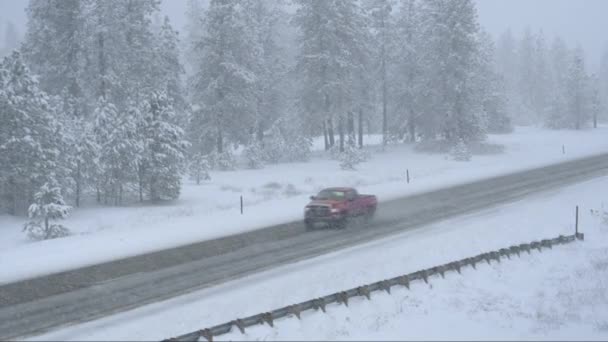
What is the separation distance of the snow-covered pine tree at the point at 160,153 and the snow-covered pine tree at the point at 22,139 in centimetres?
438

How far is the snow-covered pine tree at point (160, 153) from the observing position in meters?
30.5

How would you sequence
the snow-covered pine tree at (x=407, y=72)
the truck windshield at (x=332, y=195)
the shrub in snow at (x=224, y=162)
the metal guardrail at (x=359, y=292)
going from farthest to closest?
the snow-covered pine tree at (x=407, y=72) < the shrub in snow at (x=224, y=162) < the truck windshield at (x=332, y=195) < the metal guardrail at (x=359, y=292)

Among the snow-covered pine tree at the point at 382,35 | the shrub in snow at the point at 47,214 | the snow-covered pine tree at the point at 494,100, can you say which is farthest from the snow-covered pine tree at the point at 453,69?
the shrub in snow at the point at 47,214

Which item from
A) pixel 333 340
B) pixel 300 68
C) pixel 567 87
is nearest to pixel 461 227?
pixel 333 340

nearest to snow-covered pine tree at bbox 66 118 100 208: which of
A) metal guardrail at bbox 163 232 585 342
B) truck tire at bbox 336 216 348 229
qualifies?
truck tire at bbox 336 216 348 229

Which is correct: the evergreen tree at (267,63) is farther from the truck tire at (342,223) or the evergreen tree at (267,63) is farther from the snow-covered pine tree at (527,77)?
the snow-covered pine tree at (527,77)

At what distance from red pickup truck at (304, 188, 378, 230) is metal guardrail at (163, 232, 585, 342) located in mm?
6139

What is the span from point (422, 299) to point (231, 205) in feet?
51.8

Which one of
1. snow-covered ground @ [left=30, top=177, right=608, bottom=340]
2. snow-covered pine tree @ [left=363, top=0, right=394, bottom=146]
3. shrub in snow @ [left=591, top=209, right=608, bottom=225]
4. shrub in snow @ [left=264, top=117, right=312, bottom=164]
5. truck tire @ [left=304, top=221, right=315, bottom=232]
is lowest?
snow-covered ground @ [left=30, top=177, right=608, bottom=340]

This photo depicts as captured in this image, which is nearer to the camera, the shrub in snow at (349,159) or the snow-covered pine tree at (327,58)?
the shrub in snow at (349,159)

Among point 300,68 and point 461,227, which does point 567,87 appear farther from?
point 461,227

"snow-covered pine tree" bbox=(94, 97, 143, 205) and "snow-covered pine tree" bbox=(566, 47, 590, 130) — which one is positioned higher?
"snow-covered pine tree" bbox=(566, 47, 590, 130)

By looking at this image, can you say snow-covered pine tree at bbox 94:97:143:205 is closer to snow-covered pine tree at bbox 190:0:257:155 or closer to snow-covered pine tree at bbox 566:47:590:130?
snow-covered pine tree at bbox 190:0:257:155

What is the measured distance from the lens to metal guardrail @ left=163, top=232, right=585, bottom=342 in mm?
11875
